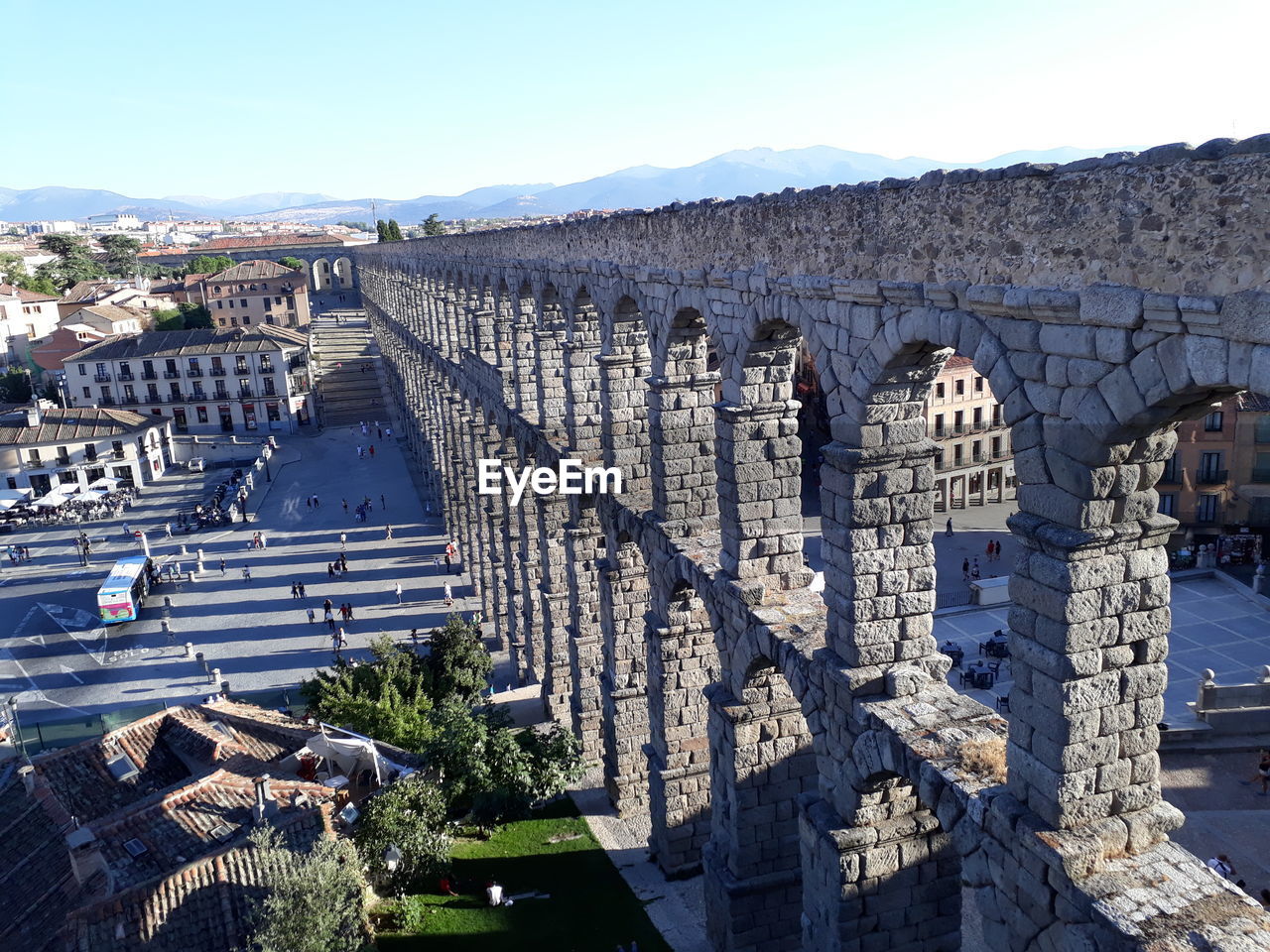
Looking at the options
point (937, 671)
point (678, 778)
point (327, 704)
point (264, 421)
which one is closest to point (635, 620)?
point (678, 778)

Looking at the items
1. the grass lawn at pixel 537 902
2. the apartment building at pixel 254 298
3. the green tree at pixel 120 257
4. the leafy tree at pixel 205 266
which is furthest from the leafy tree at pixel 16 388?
the grass lawn at pixel 537 902

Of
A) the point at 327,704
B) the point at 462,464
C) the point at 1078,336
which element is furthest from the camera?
the point at 462,464

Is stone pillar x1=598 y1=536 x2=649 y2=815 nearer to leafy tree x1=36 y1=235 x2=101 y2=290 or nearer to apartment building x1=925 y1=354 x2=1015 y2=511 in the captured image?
apartment building x1=925 y1=354 x2=1015 y2=511

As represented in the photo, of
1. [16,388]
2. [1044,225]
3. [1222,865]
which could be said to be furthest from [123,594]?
[16,388]

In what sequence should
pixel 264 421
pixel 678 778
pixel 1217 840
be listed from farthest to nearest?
1. pixel 264 421
2. pixel 1217 840
3. pixel 678 778

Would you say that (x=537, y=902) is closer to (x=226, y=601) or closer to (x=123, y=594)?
(x=226, y=601)

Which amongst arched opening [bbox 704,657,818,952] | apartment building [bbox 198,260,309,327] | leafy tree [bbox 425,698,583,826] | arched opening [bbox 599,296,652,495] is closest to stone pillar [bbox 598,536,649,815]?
leafy tree [bbox 425,698,583,826]

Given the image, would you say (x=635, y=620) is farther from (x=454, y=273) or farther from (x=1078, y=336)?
(x=454, y=273)

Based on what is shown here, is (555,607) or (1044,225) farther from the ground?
(1044,225)
